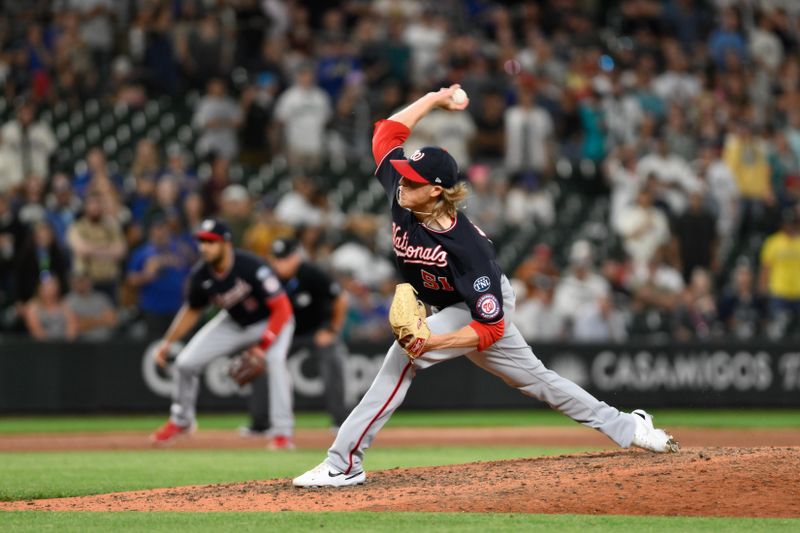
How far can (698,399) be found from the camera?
59.4 ft

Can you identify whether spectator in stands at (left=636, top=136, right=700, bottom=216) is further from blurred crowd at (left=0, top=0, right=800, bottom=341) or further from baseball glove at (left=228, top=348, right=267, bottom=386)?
baseball glove at (left=228, top=348, right=267, bottom=386)

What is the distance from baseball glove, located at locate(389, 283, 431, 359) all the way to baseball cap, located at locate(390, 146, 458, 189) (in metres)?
0.61

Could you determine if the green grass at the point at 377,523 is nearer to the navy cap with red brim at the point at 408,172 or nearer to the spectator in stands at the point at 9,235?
the navy cap with red brim at the point at 408,172

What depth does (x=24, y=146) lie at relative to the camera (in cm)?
1717

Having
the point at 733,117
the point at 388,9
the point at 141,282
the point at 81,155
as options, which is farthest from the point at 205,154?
the point at 733,117

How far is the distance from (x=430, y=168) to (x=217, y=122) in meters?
11.7

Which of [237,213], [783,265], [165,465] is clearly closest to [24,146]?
[237,213]

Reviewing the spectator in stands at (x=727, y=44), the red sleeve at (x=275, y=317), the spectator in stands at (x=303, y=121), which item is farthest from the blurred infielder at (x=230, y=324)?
the spectator in stands at (x=727, y=44)

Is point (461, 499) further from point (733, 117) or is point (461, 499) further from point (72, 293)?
point (733, 117)

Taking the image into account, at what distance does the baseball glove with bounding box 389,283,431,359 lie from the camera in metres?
7.33

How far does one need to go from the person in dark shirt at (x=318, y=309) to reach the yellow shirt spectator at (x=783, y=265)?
7.82 m

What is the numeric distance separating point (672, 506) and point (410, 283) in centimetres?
192

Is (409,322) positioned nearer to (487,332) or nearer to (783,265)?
(487,332)

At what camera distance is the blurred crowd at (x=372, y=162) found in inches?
650
